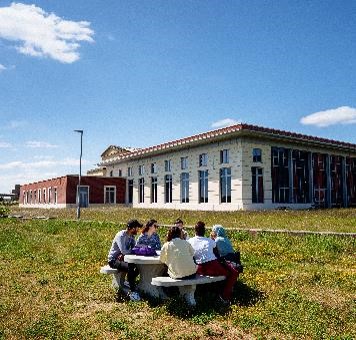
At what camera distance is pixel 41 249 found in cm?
1475

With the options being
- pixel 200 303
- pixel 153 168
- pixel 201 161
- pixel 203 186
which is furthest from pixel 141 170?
pixel 200 303

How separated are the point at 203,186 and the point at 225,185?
3198mm

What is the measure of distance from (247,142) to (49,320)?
28716 mm

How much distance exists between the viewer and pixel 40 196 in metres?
60.8

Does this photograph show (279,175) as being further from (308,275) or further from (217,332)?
(217,332)

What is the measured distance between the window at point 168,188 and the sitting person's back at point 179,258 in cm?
3546

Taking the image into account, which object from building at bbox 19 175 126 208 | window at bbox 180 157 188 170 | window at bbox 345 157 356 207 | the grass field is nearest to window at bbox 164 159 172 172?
window at bbox 180 157 188 170

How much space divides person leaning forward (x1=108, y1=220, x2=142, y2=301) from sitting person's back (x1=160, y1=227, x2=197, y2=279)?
115 centimetres

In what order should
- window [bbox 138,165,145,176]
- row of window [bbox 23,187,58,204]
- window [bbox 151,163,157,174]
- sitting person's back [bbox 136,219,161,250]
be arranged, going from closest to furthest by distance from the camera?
sitting person's back [bbox 136,219,161,250], window [bbox 151,163,157,174], window [bbox 138,165,145,176], row of window [bbox 23,187,58,204]

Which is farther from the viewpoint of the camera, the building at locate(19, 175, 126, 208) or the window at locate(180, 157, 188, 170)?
the building at locate(19, 175, 126, 208)

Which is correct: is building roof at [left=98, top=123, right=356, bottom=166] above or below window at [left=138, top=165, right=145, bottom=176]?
above

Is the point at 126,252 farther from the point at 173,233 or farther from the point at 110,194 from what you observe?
the point at 110,194

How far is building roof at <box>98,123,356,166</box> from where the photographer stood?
3262 cm

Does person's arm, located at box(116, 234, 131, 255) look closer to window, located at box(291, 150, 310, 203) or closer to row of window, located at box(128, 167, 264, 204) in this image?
row of window, located at box(128, 167, 264, 204)
